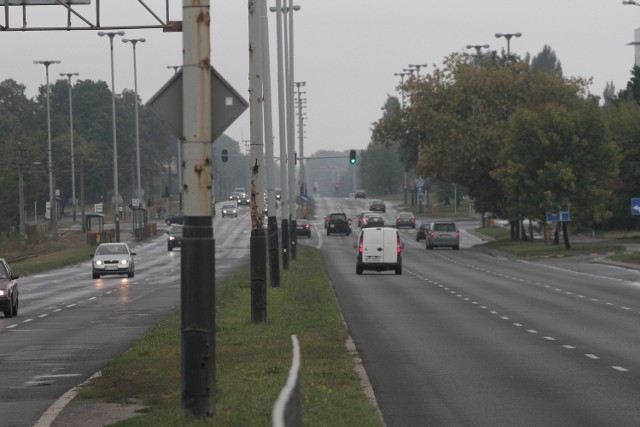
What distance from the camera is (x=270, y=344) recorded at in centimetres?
2303

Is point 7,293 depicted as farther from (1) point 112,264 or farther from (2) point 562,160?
(2) point 562,160

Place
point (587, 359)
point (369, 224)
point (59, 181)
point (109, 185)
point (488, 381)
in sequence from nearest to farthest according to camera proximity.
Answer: point (488, 381)
point (587, 359)
point (369, 224)
point (59, 181)
point (109, 185)

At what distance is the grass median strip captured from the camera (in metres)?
13.9

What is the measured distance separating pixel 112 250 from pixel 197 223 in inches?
2000

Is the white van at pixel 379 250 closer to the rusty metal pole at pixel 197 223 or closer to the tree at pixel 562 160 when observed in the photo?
the tree at pixel 562 160

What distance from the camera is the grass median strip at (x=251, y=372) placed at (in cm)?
1386

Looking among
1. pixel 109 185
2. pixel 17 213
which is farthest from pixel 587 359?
pixel 109 185

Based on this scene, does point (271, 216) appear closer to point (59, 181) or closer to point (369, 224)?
point (369, 224)

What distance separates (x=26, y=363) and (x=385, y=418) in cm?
934

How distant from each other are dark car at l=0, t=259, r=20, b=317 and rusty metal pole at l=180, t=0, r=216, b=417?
72.9 ft

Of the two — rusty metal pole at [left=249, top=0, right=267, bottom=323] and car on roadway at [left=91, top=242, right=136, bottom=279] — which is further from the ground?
rusty metal pole at [left=249, top=0, right=267, bottom=323]

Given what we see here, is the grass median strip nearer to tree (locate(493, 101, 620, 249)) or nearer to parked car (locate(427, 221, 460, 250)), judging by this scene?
tree (locate(493, 101, 620, 249))

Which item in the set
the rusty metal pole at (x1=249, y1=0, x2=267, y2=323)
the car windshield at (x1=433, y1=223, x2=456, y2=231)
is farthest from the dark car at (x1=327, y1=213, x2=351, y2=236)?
the rusty metal pole at (x1=249, y1=0, x2=267, y2=323)

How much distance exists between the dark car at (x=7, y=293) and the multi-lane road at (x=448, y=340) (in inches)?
21.5
